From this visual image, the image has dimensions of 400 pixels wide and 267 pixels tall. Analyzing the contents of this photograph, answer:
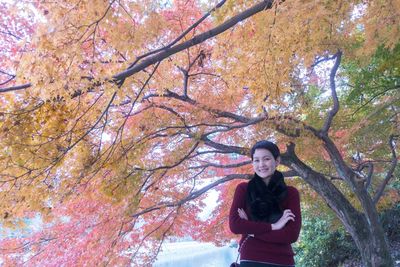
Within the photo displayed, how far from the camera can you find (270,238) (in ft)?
6.72

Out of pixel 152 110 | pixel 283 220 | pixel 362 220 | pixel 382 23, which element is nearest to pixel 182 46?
pixel 283 220

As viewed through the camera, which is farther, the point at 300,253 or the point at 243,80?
the point at 300,253

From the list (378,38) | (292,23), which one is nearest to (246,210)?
(292,23)

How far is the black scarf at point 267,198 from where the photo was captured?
2.13 m

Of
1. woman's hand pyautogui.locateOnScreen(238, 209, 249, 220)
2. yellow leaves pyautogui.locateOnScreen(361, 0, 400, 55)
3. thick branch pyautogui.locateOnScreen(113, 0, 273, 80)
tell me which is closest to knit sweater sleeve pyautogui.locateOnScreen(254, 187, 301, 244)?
woman's hand pyautogui.locateOnScreen(238, 209, 249, 220)

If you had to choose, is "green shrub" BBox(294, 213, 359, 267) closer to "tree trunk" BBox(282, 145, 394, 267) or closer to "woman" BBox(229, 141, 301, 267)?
"tree trunk" BBox(282, 145, 394, 267)

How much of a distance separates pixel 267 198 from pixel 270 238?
8.5 inches

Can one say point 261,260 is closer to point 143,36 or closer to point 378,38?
point 143,36

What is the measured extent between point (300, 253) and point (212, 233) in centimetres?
526

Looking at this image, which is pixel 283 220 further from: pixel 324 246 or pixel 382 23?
pixel 324 246

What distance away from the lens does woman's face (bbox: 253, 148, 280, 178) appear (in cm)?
216

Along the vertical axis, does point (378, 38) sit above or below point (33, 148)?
above

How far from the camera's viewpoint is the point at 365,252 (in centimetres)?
559

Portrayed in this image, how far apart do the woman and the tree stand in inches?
A: 36.4
